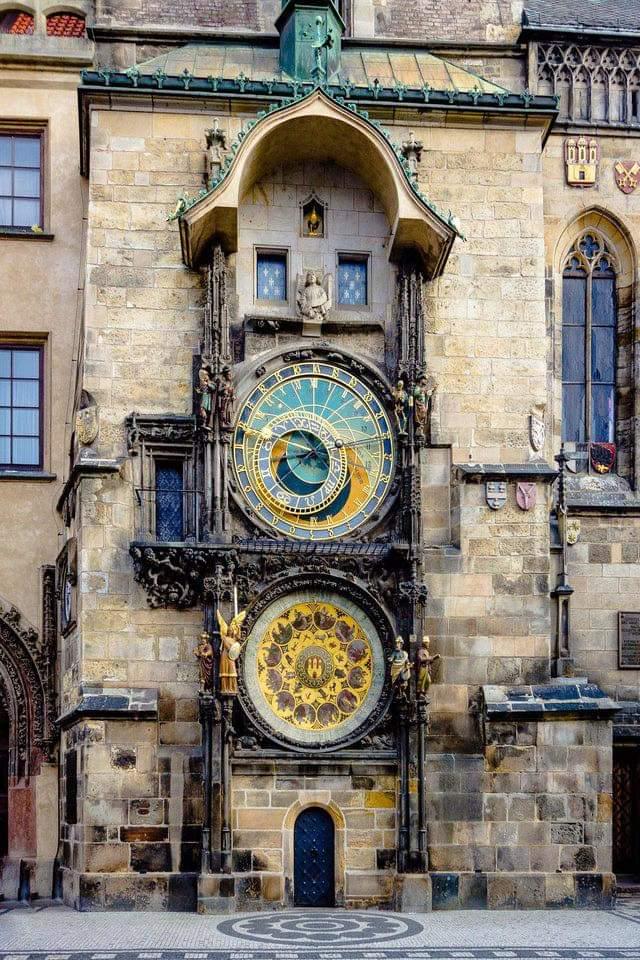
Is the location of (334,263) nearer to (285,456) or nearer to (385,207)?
(385,207)

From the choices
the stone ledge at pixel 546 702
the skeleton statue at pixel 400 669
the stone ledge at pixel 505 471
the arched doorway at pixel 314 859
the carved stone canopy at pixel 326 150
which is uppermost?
the carved stone canopy at pixel 326 150

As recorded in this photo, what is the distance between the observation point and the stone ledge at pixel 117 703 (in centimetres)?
1880

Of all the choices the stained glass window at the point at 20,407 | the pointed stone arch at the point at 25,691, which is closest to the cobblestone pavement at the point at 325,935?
the pointed stone arch at the point at 25,691

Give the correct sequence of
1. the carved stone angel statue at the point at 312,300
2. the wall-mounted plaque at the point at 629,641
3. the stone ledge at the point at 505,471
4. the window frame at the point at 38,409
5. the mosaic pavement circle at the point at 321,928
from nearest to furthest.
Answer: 1. the mosaic pavement circle at the point at 321,928
2. the stone ledge at the point at 505,471
3. the carved stone angel statue at the point at 312,300
4. the wall-mounted plaque at the point at 629,641
5. the window frame at the point at 38,409

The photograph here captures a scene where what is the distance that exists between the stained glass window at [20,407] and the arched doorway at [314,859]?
21.2ft

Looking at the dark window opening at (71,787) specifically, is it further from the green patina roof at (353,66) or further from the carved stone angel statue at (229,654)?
the green patina roof at (353,66)

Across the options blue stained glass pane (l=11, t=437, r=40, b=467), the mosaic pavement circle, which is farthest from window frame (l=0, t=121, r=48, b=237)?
the mosaic pavement circle

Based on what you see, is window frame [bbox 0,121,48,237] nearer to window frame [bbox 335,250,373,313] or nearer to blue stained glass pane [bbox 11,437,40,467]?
blue stained glass pane [bbox 11,437,40,467]

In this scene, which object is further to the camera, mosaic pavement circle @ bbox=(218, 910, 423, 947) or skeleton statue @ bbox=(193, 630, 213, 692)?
skeleton statue @ bbox=(193, 630, 213, 692)

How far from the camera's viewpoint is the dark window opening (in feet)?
63.2

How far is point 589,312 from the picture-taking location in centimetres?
2278

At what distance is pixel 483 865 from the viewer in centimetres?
1919

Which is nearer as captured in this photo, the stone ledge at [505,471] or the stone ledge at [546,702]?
the stone ledge at [546,702]

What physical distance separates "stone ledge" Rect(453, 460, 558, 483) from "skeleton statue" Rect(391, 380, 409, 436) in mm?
863
